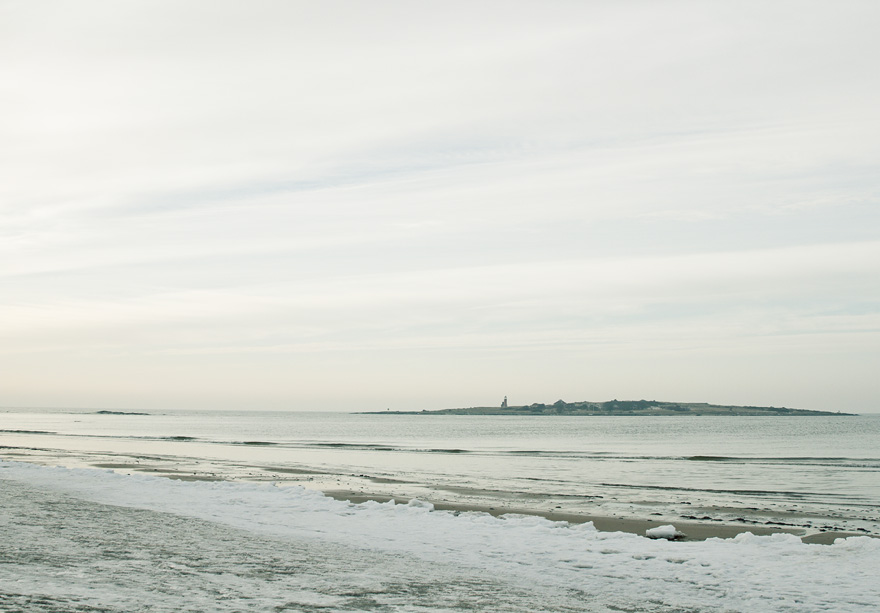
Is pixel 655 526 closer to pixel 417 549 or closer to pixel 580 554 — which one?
pixel 580 554

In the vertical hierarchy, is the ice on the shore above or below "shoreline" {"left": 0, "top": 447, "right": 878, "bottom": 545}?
above

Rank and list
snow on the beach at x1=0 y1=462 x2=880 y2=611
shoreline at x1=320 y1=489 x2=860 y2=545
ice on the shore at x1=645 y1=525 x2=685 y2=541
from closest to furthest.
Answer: snow on the beach at x1=0 y1=462 x2=880 y2=611
ice on the shore at x1=645 y1=525 x2=685 y2=541
shoreline at x1=320 y1=489 x2=860 y2=545

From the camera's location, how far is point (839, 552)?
12.4 meters

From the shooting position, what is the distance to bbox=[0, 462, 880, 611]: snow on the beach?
30.5ft

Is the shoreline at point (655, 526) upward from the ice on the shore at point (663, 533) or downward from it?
downward

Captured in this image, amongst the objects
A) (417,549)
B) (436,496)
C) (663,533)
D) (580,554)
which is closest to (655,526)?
(663,533)

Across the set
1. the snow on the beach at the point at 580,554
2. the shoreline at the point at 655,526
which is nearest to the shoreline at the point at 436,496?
the shoreline at the point at 655,526

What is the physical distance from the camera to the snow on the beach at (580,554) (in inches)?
366

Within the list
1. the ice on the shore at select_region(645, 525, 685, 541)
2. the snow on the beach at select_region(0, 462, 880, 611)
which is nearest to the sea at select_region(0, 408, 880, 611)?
the snow on the beach at select_region(0, 462, 880, 611)

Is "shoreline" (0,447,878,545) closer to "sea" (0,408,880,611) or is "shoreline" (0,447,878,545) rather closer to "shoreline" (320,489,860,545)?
"shoreline" (320,489,860,545)

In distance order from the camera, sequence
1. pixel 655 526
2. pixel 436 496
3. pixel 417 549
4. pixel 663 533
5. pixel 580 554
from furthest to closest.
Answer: pixel 436 496, pixel 655 526, pixel 663 533, pixel 417 549, pixel 580 554

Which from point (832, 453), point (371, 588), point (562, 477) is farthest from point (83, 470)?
point (832, 453)

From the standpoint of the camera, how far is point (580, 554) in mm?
12133

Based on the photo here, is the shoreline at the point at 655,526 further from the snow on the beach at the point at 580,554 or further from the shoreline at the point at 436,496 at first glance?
the snow on the beach at the point at 580,554
